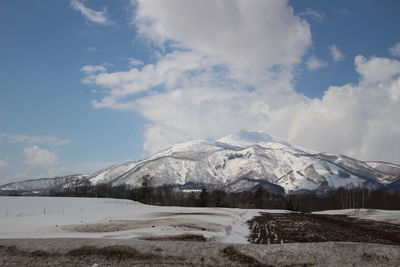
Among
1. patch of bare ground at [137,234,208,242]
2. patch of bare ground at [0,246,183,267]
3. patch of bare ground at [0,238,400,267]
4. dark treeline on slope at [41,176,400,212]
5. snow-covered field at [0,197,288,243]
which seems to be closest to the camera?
patch of bare ground at [0,238,400,267]

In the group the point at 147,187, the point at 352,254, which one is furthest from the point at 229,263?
the point at 147,187

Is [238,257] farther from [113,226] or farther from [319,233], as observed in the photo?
[319,233]

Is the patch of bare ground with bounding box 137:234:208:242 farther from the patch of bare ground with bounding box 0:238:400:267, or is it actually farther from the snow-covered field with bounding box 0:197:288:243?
the patch of bare ground with bounding box 0:238:400:267

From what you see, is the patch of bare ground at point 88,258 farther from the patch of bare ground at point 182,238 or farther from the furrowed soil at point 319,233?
the furrowed soil at point 319,233

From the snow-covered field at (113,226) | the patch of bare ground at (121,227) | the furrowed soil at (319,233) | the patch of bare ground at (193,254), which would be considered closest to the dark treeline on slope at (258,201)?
the snow-covered field at (113,226)

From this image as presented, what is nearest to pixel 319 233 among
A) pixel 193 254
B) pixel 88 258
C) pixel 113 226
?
pixel 113 226

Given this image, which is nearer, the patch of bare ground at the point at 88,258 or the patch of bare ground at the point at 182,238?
the patch of bare ground at the point at 88,258

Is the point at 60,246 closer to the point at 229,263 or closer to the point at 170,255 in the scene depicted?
the point at 170,255

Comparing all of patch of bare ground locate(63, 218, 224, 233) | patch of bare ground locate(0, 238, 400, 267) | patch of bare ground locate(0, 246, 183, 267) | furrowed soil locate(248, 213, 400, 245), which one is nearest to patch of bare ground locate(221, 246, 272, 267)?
patch of bare ground locate(0, 238, 400, 267)

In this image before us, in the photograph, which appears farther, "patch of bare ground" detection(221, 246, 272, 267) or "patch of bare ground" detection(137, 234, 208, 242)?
"patch of bare ground" detection(137, 234, 208, 242)

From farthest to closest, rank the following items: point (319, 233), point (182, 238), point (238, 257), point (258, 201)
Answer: point (258, 201), point (319, 233), point (182, 238), point (238, 257)

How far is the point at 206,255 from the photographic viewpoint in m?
12.2

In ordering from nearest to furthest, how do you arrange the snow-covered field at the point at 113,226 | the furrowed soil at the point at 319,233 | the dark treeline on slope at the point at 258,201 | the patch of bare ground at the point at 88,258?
the patch of bare ground at the point at 88,258
the snow-covered field at the point at 113,226
the furrowed soil at the point at 319,233
the dark treeline on slope at the point at 258,201

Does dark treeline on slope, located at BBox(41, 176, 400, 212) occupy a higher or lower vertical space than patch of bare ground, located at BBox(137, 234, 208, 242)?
lower
